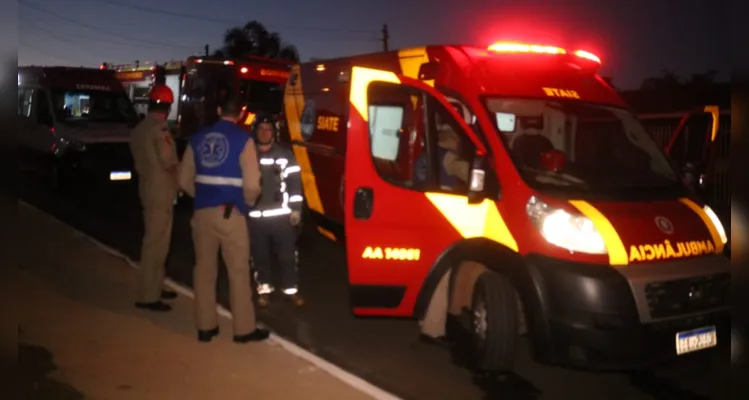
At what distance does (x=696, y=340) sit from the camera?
5.31 m

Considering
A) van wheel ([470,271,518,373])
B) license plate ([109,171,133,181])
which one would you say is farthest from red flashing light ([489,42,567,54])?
license plate ([109,171,133,181])

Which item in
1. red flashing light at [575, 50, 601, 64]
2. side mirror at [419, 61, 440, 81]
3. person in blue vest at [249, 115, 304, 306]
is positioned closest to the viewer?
side mirror at [419, 61, 440, 81]

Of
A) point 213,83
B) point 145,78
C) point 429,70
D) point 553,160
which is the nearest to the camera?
point 553,160

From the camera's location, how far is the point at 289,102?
1035cm

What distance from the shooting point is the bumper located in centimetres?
507

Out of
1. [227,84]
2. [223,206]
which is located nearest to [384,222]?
[223,206]

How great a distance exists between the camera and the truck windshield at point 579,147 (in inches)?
230

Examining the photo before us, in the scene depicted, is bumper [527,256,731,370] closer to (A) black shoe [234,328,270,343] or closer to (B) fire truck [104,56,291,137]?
(A) black shoe [234,328,270,343]

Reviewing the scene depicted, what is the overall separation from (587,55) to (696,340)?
8.84 feet

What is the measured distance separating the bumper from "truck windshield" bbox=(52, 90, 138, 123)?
1178 centimetres

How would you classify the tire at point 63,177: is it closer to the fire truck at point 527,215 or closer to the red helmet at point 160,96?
the red helmet at point 160,96

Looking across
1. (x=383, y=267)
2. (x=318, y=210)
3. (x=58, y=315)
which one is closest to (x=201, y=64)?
(x=318, y=210)

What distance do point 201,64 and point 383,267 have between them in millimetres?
15472

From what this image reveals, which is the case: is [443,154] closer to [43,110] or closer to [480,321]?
[480,321]
